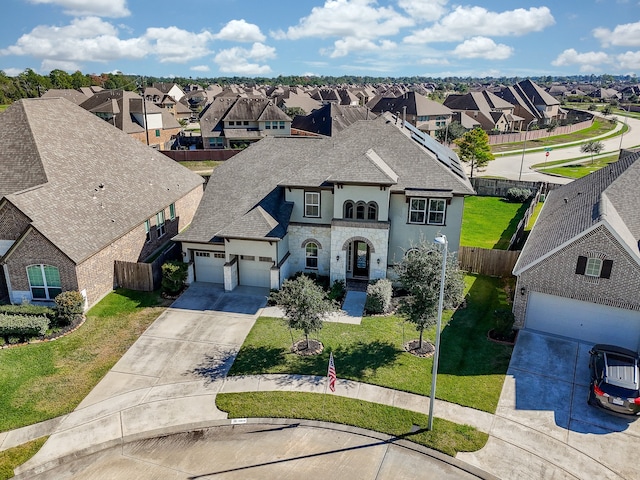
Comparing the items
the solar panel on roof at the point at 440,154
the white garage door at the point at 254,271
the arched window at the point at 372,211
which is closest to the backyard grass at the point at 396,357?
the white garage door at the point at 254,271

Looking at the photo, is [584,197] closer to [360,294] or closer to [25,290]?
[360,294]

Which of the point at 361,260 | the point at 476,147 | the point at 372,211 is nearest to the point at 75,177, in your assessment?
the point at 372,211

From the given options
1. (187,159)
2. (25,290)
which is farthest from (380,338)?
(187,159)

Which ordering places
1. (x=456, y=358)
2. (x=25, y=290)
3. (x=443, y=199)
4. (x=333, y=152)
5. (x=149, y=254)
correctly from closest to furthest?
(x=456, y=358), (x=25, y=290), (x=443, y=199), (x=333, y=152), (x=149, y=254)

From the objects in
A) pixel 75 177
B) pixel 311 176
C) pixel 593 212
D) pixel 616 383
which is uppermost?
pixel 311 176

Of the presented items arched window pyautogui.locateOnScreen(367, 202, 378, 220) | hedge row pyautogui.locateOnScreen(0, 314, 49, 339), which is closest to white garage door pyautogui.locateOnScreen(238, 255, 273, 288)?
arched window pyautogui.locateOnScreen(367, 202, 378, 220)

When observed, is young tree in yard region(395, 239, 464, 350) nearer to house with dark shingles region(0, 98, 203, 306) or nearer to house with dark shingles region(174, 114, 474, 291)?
house with dark shingles region(174, 114, 474, 291)

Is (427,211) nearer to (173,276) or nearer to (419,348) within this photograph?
(419,348)

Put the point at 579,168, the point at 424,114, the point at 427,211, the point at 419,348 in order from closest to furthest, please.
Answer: the point at 419,348
the point at 427,211
the point at 579,168
the point at 424,114
